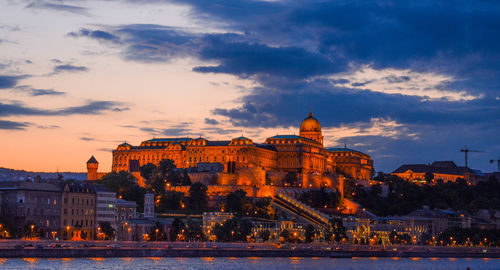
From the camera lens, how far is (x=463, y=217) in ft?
582

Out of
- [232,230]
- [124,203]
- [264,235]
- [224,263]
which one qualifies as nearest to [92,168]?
[124,203]

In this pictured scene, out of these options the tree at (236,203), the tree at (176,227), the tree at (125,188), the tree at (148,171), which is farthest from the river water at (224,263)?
the tree at (148,171)

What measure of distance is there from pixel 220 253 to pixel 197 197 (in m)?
48.7

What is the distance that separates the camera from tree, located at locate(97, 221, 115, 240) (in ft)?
412

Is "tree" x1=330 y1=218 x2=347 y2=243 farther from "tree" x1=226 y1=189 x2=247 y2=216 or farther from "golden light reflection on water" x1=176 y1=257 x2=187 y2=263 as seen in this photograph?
"golden light reflection on water" x1=176 y1=257 x2=187 y2=263

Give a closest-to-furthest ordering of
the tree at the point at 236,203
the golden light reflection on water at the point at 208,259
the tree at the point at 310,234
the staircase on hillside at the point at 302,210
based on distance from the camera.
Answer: the golden light reflection on water at the point at 208,259
the tree at the point at 310,234
the tree at the point at 236,203
the staircase on hillside at the point at 302,210

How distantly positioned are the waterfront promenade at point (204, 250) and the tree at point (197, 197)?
35089 millimetres

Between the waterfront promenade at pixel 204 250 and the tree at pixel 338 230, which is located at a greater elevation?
the tree at pixel 338 230

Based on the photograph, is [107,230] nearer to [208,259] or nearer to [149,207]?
[149,207]

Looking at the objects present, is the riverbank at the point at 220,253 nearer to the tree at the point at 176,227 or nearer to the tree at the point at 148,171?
the tree at the point at 176,227

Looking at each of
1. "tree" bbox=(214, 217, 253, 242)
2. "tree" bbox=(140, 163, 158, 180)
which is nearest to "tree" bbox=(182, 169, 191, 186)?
"tree" bbox=(140, 163, 158, 180)

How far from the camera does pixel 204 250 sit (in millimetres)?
112688

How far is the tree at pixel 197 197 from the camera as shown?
160125mm

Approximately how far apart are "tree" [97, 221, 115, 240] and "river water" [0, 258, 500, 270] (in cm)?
1504
